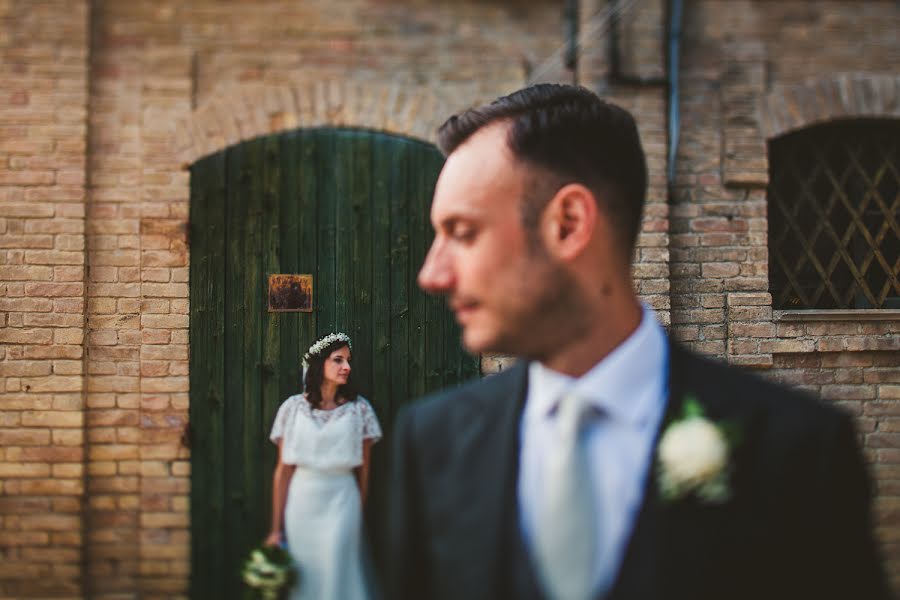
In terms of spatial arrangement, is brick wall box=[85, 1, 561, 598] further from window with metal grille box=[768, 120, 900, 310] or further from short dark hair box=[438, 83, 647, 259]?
short dark hair box=[438, 83, 647, 259]

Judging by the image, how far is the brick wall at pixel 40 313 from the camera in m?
4.25

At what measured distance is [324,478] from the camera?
426cm

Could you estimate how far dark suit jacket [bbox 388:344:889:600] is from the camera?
1031 mm

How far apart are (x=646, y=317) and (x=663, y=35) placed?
3.84 metres

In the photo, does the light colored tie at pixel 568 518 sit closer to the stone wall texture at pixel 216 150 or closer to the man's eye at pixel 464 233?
the man's eye at pixel 464 233

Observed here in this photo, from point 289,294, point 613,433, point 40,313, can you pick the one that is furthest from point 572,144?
point 40,313

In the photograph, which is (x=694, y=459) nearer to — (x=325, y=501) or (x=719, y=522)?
(x=719, y=522)

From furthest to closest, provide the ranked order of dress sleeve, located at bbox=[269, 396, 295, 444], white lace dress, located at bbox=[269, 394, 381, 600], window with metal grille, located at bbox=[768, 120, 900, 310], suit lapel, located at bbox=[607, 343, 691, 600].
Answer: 1. window with metal grille, located at bbox=[768, 120, 900, 310]
2. dress sleeve, located at bbox=[269, 396, 295, 444]
3. white lace dress, located at bbox=[269, 394, 381, 600]
4. suit lapel, located at bbox=[607, 343, 691, 600]

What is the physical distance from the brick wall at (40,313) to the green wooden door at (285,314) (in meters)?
0.71

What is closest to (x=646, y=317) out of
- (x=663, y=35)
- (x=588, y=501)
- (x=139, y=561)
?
(x=588, y=501)

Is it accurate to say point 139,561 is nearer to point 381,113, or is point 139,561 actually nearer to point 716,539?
point 381,113

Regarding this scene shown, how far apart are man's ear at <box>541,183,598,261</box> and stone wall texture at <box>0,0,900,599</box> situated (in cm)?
330

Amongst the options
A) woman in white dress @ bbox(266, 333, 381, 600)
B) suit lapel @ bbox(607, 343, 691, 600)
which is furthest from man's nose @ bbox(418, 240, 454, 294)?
woman in white dress @ bbox(266, 333, 381, 600)

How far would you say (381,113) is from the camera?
178 inches
